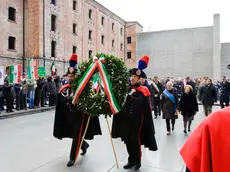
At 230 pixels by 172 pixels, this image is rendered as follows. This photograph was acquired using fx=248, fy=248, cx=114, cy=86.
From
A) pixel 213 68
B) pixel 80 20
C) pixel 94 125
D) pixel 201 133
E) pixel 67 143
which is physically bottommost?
pixel 67 143

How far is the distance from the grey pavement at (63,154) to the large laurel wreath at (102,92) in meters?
1.10

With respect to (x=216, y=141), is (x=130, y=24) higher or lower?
higher

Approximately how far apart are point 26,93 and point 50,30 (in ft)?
45.2

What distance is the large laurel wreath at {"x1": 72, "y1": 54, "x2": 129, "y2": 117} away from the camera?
486 cm

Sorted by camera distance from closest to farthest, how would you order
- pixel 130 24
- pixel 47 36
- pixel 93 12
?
pixel 47 36
pixel 93 12
pixel 130 24

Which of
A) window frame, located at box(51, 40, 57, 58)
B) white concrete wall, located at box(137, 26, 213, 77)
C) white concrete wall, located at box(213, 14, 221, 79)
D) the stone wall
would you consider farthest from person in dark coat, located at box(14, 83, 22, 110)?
white concrete wall, located at box(213, 14, 221, 79)

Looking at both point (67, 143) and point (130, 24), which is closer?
point (67, 143)

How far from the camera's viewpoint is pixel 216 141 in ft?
4.00

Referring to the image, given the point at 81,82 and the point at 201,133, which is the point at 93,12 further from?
the point at 201,133

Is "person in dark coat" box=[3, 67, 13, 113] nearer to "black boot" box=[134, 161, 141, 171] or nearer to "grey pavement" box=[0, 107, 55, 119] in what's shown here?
"grey pavement" box=[0, 107, 55, 119]

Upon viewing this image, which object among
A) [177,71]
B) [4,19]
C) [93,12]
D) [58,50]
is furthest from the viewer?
[177,71]

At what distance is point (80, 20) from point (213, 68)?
756 inches

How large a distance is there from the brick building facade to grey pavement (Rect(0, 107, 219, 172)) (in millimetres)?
16361

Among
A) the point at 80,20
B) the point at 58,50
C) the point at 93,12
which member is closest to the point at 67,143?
the point at 58,50
